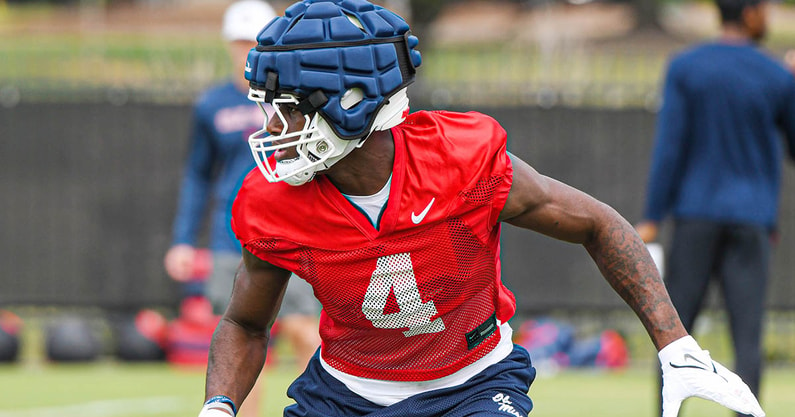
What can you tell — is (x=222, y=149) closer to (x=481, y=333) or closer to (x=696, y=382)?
(x=481, y=333)

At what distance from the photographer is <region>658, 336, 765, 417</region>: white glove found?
12.9 feet

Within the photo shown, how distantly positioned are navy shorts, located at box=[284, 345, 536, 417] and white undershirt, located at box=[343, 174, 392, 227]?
2.03 ft

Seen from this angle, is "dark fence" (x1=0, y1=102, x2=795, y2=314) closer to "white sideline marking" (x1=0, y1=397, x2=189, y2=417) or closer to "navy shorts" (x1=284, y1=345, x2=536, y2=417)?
"white sideline marking" (x1=0, y1=397, x2=189, y2=417)

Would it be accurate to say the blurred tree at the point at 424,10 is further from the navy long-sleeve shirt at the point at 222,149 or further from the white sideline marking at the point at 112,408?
the navy long-sleeve shirt at the point at 222,149

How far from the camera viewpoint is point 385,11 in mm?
4066

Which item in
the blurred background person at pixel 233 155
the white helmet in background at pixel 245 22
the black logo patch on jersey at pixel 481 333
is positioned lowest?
the blurred background person at pixel 233 155

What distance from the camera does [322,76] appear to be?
3.88 metres

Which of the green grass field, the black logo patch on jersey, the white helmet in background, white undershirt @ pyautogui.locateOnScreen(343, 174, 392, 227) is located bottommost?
the green grass field

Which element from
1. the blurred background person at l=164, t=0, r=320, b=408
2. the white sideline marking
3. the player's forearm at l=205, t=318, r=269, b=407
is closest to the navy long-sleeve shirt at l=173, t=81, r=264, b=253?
the blurred background person at l=164, t=0, r=320, b=408

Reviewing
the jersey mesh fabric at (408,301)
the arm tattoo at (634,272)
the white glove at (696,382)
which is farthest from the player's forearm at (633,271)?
the jersey mesh fabric at (408,301)

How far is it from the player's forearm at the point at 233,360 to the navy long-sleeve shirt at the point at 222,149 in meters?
3.05

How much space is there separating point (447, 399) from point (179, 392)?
690cm

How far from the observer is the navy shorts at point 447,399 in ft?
13.6

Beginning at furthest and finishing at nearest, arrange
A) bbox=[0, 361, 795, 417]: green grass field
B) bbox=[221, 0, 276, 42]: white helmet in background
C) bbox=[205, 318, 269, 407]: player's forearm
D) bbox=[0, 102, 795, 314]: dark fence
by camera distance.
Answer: bbox=[0, 102, 795, 314]: dark fence, bbox=[0, 361, 795, 417]: green grass field, bbox=[221, 0, 276, 42]: white helmet in background, bbox=[205, 318, 269, 407]: player's forearm
